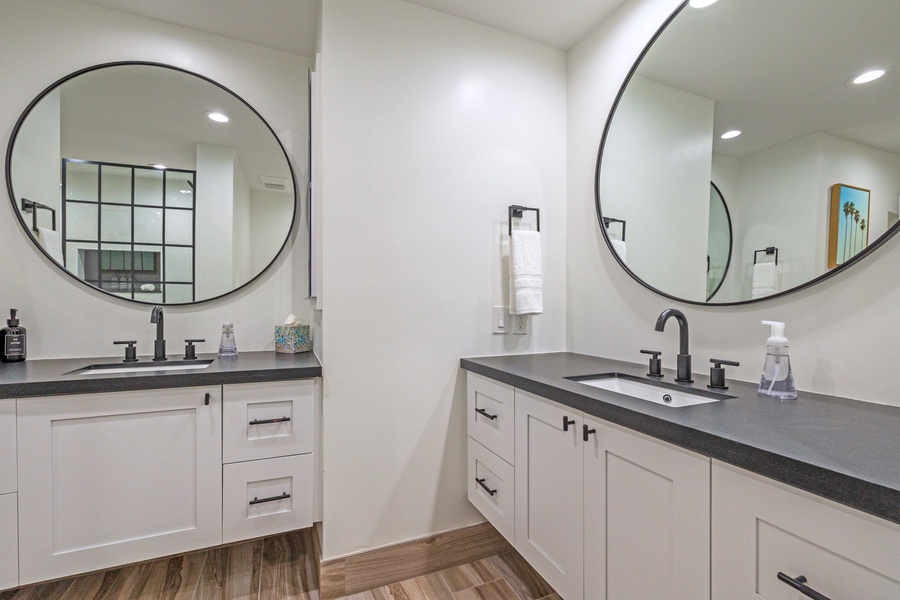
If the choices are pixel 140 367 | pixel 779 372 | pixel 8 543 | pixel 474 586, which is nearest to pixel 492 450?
pixel 474 586

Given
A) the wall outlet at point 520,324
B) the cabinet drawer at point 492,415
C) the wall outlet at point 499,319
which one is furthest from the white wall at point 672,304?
the cabinet drawer at point 492,415

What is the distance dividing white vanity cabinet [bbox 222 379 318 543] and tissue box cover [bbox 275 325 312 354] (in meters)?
0.45

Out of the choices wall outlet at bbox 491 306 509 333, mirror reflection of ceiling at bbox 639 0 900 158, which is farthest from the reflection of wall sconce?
mirror reflection of ceiling at bbox 639 0 900 158

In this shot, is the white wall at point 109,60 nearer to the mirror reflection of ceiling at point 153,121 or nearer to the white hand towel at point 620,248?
the mirror reflection of ceiling at point 153,121

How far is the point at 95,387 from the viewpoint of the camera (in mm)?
1404

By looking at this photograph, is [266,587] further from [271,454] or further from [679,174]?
[679,174]

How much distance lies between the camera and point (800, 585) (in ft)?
2.20

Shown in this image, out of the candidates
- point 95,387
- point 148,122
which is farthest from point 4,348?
point 148,122

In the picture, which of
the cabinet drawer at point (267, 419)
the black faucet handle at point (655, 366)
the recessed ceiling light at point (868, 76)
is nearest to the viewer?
the recessed ceiling light at point (868, 76)

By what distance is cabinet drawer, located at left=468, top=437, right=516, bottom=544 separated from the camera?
5.04 ft

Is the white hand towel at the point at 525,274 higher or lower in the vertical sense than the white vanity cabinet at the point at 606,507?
higher

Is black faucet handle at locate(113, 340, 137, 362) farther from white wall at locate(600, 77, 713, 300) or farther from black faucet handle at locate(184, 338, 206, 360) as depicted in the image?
white wall at locate(600, 77, 713, 300)

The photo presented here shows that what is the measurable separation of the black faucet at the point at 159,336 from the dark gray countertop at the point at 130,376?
2.2 inches

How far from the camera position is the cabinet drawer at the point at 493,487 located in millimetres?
1537
